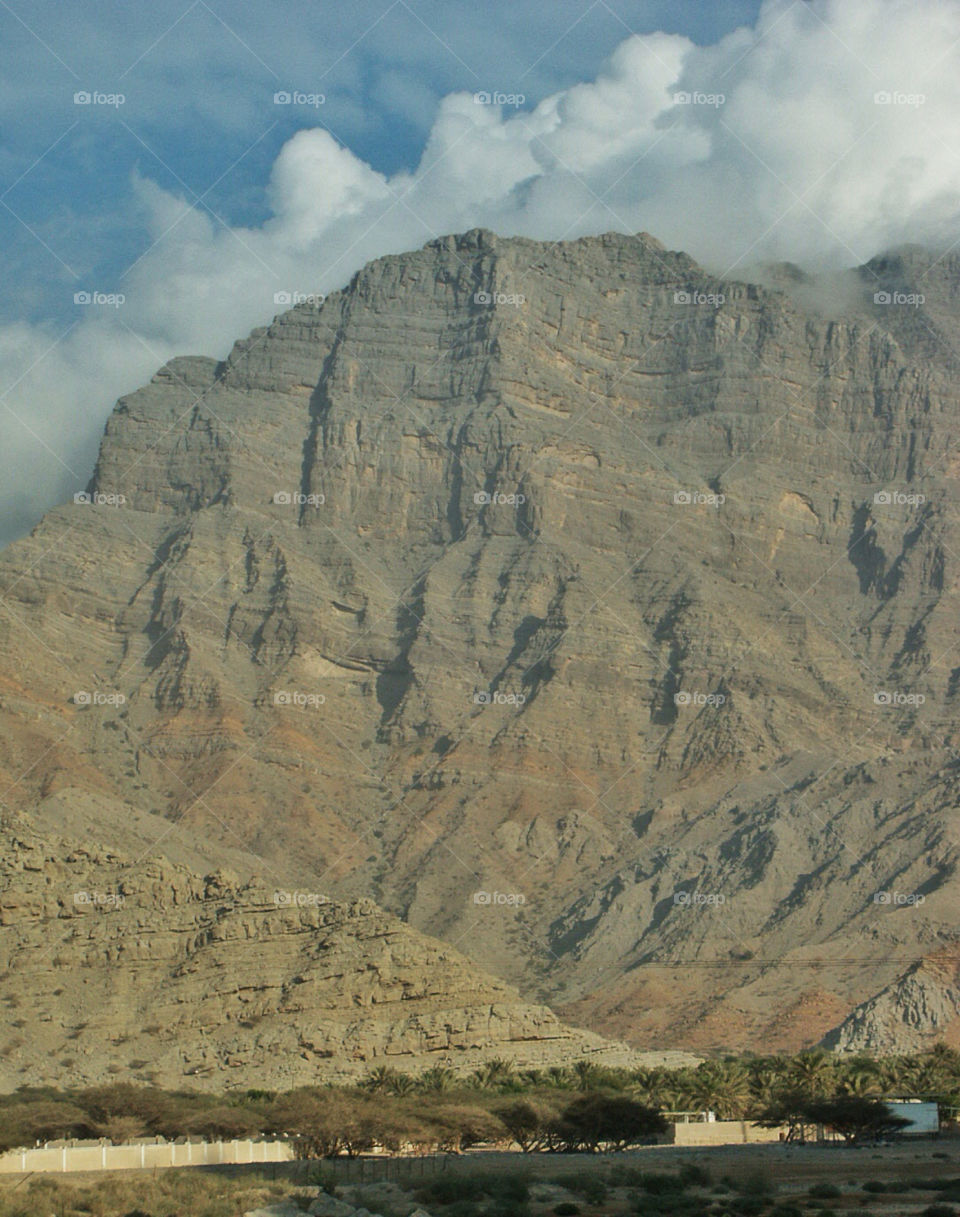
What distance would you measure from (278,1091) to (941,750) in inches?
3776

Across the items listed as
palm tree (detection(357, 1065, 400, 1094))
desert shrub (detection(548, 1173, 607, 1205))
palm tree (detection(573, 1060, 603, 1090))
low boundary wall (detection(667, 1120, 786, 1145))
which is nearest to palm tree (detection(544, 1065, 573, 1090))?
palm tree (detection(573, 1060, 603, 1090))

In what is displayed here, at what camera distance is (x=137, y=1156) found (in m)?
61.6

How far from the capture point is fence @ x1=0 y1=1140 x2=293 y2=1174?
60.4 metres

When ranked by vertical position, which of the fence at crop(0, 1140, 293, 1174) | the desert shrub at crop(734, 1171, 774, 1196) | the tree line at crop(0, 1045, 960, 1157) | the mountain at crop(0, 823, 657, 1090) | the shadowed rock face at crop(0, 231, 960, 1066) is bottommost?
the desert shrub at crop(734, 1171, 774, 1196)

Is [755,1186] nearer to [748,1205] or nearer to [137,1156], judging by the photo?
[748,1205]

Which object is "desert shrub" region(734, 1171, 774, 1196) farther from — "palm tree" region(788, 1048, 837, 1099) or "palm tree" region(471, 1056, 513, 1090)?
"palm tree" region(471, 1056, 513, 1090)

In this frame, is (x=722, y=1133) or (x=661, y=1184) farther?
(x=722, y=1133)

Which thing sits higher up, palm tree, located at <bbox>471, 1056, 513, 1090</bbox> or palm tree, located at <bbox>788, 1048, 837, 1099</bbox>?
palm tree, located at <bbox>471, 1056, 513, 1090</bbox>

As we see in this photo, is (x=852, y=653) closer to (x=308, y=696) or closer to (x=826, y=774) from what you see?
(x=826, y=774)

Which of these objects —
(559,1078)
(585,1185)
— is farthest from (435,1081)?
(585,1185)

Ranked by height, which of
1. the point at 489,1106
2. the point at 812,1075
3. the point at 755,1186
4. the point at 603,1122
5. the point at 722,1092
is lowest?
the point at 755,1186

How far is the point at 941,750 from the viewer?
543 ft

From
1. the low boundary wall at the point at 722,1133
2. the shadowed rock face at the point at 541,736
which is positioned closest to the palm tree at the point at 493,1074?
the low boundary wall at the point at 722,1133

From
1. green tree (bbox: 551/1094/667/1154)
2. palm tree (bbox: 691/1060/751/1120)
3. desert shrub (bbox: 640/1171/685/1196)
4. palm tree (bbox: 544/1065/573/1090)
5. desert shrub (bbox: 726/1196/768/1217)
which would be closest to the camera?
desert shrub (bbox: 726/1196/768/1217)
